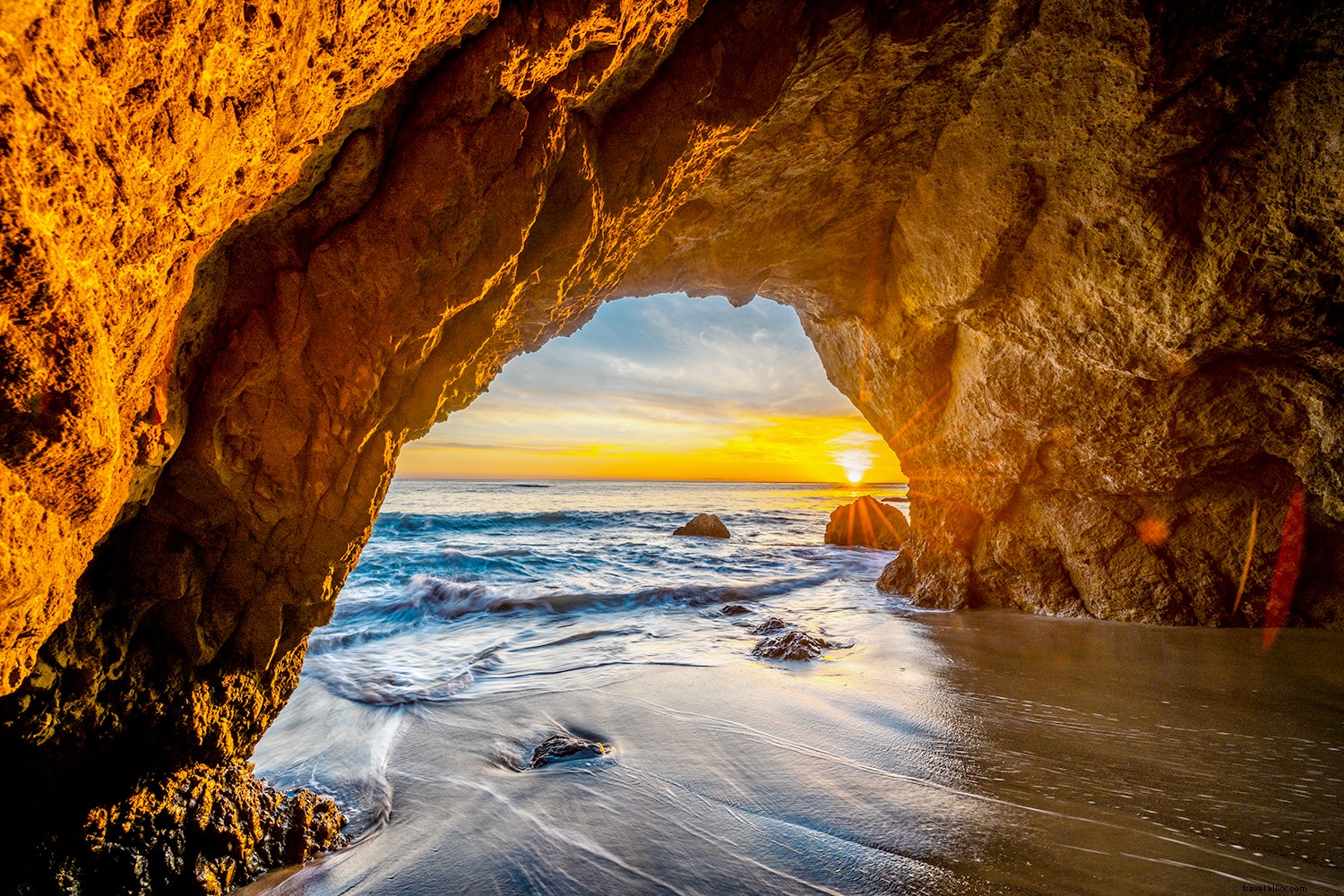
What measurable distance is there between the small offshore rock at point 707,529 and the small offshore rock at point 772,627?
1204 cm

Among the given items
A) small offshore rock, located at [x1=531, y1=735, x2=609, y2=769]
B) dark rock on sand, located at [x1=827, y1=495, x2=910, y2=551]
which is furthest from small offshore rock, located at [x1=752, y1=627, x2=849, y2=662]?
dark rock on sand, located at [x1=827, y1=495, x2=910, y2=551]

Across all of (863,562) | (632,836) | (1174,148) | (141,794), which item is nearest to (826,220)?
(1174,148)

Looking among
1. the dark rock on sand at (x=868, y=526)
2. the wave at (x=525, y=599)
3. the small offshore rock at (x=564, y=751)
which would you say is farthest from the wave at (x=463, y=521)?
the small offshore rock at (x=564, y=751)

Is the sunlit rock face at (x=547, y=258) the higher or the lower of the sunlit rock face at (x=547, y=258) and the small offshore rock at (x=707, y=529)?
the higher

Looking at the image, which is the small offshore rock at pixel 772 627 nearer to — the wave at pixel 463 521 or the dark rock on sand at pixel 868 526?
the dark rock on sand at pixel 868 526

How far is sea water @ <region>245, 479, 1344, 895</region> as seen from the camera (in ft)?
8.96

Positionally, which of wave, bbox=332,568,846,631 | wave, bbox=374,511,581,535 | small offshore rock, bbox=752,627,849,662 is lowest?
wave, bbox=374,511,581,535

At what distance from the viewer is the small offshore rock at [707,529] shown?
20125 millimetres

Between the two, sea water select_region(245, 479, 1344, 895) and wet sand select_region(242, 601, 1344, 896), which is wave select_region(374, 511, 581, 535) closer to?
sea water select_region(245, 479, 1344, 895)

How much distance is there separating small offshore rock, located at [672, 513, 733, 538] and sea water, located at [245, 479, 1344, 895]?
11933mm

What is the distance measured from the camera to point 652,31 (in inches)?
125

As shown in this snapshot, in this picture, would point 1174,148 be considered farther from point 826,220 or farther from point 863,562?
point 863,562

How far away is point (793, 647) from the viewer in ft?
21.0

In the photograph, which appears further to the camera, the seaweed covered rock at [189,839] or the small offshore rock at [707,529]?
the small offshore rock at [707,529]
